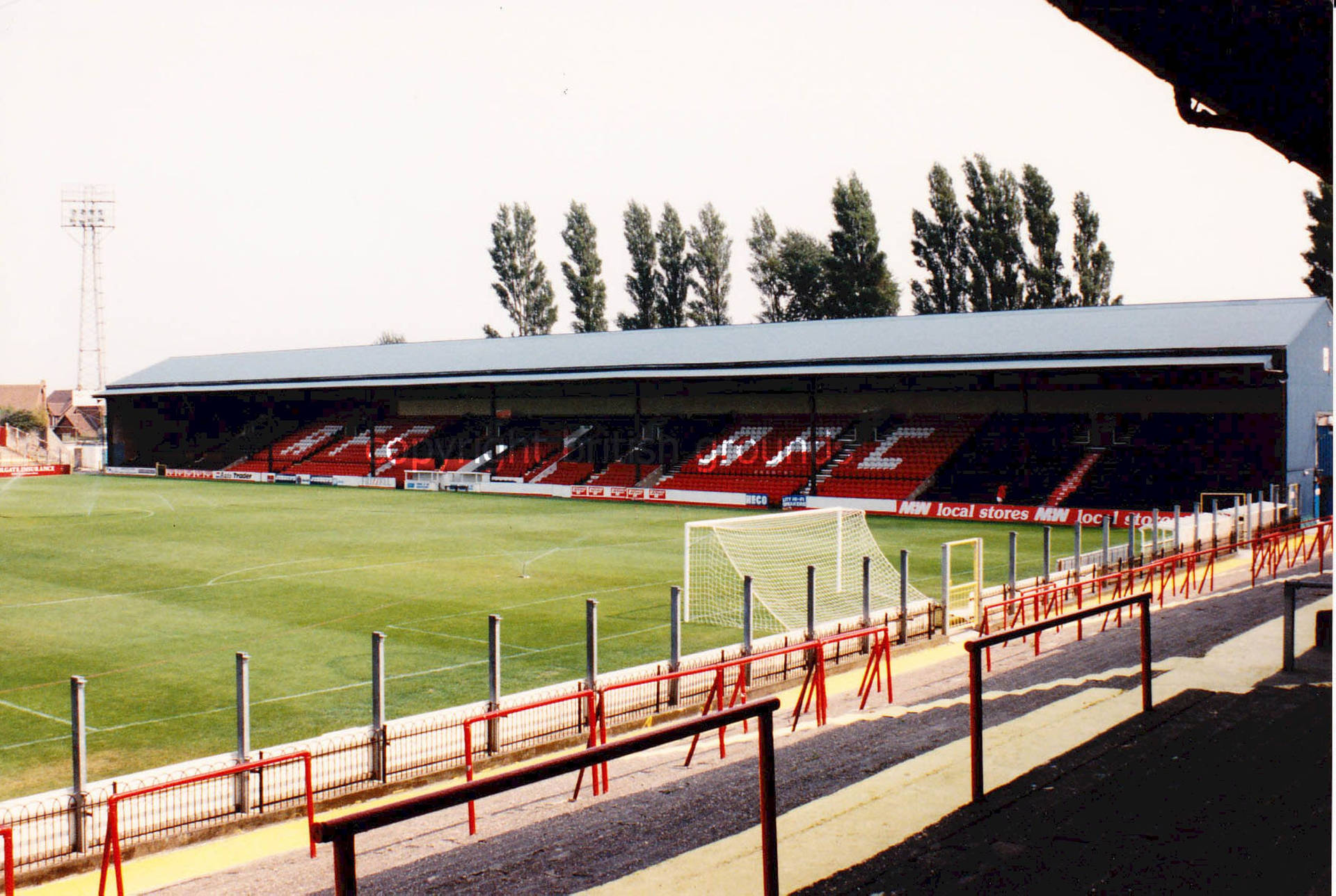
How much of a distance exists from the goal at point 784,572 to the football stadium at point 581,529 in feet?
0.53

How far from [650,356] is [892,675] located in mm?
37251

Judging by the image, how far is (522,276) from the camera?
85125 mm

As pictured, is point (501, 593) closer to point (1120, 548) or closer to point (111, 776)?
point (111, 776)

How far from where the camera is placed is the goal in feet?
65.3

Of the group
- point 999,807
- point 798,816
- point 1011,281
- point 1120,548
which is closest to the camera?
point 999,807

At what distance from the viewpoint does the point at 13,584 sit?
23.2m

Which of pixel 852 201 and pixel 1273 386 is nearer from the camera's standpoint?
pixel 1273 386

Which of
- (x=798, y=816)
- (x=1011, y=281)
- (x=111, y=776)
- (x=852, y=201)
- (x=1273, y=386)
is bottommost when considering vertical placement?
(x=111, y=776)

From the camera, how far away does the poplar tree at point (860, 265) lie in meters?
73.6

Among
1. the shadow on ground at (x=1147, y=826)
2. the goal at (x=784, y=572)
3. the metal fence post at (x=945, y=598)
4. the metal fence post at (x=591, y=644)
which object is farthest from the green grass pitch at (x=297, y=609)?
the shadow on ground at (x=1147, y=826)

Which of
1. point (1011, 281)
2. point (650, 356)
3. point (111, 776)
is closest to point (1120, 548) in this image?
point (111, 776)

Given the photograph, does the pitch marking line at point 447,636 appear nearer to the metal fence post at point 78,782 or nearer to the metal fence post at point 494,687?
the metal fence post at point 494,687

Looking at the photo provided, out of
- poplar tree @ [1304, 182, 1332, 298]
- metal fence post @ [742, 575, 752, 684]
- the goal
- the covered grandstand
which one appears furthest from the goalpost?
poplar tree @ [1304, 182, 1332, 298]

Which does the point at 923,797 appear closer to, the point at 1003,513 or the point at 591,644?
the point at 591,644
